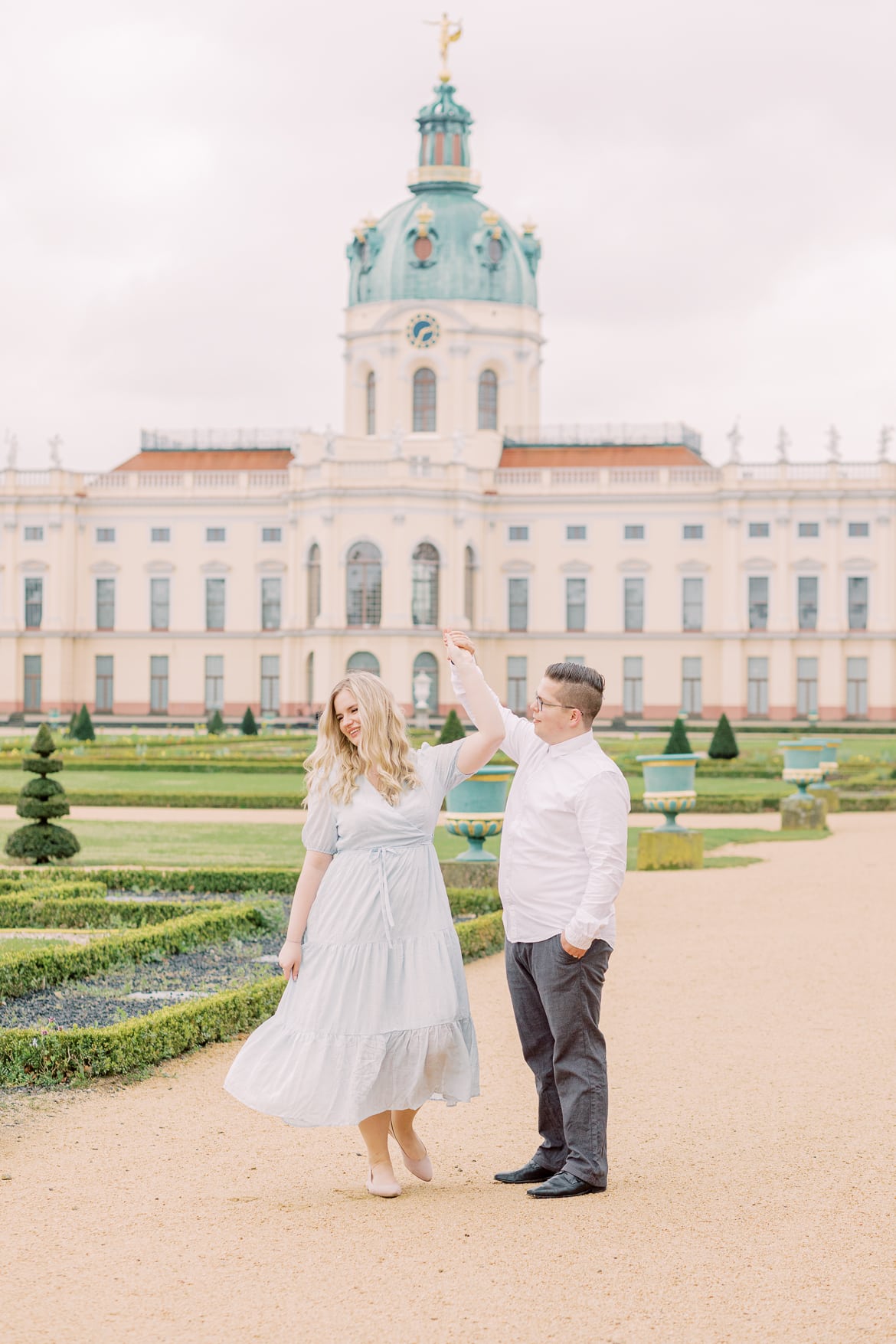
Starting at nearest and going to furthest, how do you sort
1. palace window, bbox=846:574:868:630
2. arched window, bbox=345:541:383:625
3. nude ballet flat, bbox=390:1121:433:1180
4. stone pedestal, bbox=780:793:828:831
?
nude ballet flat, bbox=390:1121:433:1180 < stone pedestal, bbox=780:793:828:831 < arched window, bbox=345:541:383:625 < palace window, bbox=846:574:868:630

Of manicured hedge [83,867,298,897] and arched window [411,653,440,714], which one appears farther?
arched window [411,653,440,714]

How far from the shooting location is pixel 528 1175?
17.1 ft

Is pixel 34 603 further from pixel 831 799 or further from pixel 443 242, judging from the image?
pixel 831 799

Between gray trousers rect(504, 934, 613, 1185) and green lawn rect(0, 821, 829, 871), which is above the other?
gray trousers rect(504, 934, 613, 1185)

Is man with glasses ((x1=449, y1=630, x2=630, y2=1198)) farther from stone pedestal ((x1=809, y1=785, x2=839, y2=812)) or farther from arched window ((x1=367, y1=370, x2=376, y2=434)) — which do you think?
arched window ((x1=367, y1=370, x2=376, y2=434))

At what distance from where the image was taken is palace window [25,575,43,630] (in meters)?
53.8

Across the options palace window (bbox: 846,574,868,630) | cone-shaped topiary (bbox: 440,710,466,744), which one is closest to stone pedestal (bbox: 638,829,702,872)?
cone-shaped topiary (bbox: 440,710,466,744)

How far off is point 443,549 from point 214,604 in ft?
26.8

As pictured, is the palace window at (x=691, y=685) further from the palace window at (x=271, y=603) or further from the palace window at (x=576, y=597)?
the palace window at (x=271, y=603)

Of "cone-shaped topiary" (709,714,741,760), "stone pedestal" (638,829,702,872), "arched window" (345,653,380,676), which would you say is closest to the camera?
"stone pedestal" (638,829,702,872)

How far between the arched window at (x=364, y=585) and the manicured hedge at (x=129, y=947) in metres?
40.4

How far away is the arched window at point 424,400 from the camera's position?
55688 millimetres

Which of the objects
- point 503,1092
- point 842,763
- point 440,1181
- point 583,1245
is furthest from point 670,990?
point 842,763

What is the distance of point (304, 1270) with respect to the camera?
14.3 feet
